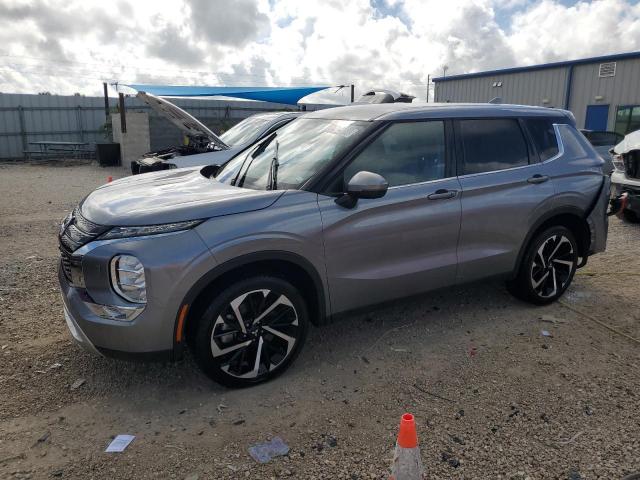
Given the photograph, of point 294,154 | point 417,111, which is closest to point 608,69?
point 417,111

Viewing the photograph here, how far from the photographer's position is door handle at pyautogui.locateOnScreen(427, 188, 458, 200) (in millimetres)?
3768

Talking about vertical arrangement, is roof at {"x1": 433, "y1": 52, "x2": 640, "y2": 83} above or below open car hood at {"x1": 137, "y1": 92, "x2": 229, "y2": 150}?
above

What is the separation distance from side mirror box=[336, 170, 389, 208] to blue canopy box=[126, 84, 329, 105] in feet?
51.7

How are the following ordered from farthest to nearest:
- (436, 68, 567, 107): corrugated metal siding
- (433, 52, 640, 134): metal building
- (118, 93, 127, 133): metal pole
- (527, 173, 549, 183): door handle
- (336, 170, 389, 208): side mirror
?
(436, 68, 567, 107): corrugated metal siding, (433, 52, 640, 134): metal building, (118, 93, 127, 133): metal pole, (527, 173, 549, 183): door handle, (336, 170, 389, 208): side mirror

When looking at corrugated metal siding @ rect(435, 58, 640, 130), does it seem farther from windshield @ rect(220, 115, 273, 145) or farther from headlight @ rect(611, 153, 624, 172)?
windshield @ rect(220, 115, 273, 145)

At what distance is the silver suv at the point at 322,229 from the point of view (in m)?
2.95

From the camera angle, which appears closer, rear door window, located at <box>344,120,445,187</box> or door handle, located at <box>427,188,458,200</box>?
rear door window, located at <box>344,120,445,187</box>

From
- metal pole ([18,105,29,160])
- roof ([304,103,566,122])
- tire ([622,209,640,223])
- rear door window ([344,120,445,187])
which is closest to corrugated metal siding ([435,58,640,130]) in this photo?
tire ([622,209,640,223])

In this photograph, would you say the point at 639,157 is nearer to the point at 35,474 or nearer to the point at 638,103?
the point at 35,474

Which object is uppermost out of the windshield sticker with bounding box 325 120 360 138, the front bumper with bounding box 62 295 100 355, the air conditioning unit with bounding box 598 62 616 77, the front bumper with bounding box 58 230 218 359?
the air conditioning unit with bounding box 598 62 616 77

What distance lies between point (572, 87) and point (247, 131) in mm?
18751

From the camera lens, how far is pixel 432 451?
274cm

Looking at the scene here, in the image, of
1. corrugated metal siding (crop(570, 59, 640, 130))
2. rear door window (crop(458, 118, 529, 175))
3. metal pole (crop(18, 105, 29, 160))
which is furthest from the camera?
metal pole (crop(18, 105, 29, 160))

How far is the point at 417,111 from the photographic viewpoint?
3.90 meters
